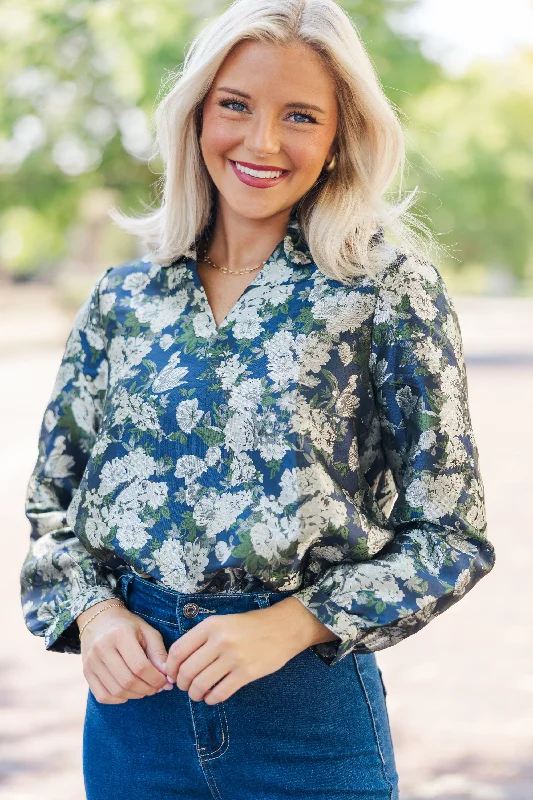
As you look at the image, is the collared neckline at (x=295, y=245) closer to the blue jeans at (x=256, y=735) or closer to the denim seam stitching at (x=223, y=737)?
the blue jeans at (x=256, y=735)

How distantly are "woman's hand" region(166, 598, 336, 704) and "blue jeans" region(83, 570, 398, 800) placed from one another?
0.09 meters

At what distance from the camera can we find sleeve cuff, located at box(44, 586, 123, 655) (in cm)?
183

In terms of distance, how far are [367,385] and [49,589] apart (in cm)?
68

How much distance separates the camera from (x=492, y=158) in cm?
2420

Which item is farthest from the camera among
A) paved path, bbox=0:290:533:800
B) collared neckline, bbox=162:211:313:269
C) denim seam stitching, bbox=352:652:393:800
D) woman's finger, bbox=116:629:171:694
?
paved path, bbox=0:290:533:800

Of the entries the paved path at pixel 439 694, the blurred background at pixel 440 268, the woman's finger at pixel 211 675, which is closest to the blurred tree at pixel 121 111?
the blurred background at pixel 440 268

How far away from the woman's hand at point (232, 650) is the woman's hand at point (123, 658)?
0.06m

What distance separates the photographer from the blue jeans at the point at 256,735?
174 cm

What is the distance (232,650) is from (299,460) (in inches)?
12.5

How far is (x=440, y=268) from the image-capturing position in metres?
19.8

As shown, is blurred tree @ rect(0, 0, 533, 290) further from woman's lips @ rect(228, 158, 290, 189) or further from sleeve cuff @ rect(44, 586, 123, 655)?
sleeve cuff @ rect(44, 586, 123, 655)

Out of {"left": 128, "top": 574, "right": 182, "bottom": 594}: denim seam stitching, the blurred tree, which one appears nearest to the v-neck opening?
{"left": 128, "top": 574, "right": 182, "bottom": 594}: denim seam stitching

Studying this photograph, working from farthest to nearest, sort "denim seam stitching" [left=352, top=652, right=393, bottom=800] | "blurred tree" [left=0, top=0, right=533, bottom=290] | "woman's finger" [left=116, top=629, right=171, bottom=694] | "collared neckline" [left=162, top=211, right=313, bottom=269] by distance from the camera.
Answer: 1. "blurred tree" [left=0, top=0, right=533, bottom=290]
2. "collared neckline" [left=162, top=211, right=313, bottom=269]
3. "denim seam stitching" [left=352, top=652, right=393, bottom=800]
4. "woman's finger" [left=116, top=629, right=171, bottom=694]

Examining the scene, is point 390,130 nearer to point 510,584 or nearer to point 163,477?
point 163,477
